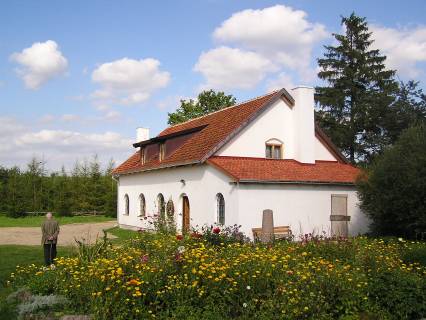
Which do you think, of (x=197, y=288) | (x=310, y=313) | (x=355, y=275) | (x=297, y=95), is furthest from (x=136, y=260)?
(x=297, y=95)

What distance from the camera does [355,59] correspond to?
134 ft

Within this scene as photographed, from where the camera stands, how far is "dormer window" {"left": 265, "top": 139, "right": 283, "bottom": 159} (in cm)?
2331

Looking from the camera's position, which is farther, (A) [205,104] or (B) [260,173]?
(A) [205,104]

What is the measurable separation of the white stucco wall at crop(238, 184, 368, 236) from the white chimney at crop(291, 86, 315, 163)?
2.27 metres

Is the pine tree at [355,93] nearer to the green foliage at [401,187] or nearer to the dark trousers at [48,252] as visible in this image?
the green foliage at [401,187]

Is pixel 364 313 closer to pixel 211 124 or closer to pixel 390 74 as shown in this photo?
pixel 211 124

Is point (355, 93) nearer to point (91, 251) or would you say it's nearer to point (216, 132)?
point (216, 132)

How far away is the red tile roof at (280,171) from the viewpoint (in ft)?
64.7

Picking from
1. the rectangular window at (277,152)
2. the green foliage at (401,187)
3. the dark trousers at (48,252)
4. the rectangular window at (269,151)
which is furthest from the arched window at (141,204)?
the dark trousers at (48,252)

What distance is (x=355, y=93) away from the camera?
1578 inches

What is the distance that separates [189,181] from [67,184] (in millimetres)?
24512

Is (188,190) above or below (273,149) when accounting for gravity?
below

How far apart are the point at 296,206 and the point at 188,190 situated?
17.3 feet

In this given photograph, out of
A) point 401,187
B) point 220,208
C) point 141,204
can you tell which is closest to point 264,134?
point 220,208
